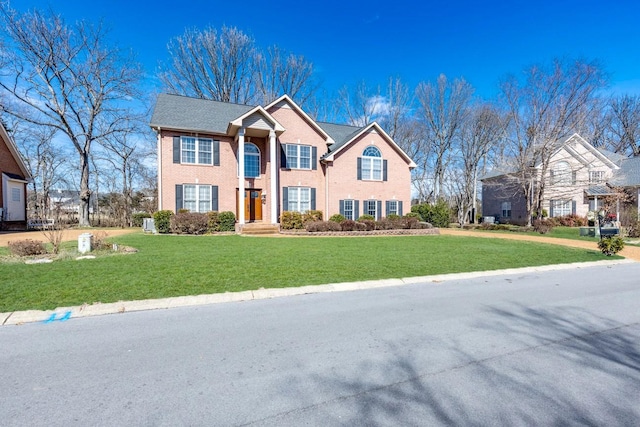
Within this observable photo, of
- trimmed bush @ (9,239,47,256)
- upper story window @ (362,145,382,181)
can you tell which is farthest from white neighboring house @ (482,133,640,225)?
trimmed bush @ (9,239,47,256)

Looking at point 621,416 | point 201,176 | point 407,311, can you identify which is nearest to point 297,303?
point 407,311

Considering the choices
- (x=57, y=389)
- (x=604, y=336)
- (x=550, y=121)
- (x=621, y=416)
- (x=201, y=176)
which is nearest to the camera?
(x=621, y=416)

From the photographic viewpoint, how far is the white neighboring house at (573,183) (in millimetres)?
24281

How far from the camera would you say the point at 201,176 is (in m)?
18.0

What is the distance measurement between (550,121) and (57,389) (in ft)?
90.2

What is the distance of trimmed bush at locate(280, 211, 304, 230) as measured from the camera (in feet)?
58.6

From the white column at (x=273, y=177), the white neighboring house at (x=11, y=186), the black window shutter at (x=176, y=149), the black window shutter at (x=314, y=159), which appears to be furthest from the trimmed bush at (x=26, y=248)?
the white neighboring house at (x=11, y=186)

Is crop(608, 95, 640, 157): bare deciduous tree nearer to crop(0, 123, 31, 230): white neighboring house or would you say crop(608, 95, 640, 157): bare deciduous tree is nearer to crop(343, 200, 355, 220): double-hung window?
crop(343, 200, 355, 220): double-hung window

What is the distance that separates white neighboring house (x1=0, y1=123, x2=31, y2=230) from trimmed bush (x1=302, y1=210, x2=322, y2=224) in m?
18.9

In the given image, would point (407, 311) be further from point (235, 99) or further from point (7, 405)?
point (235, 99)

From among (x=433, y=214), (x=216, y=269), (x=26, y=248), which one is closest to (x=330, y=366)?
(x=216, y=269)

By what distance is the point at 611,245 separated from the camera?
10438mm

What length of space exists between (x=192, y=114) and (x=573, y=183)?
2895 cm

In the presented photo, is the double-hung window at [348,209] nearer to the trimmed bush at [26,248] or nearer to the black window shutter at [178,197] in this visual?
the black window shutter at [178,197]
